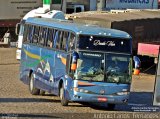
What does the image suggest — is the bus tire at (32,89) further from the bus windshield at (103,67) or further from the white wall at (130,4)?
the white wall at (130,4)

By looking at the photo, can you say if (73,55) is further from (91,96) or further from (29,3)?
(29,3)

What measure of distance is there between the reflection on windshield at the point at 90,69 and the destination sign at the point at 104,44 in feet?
1.24

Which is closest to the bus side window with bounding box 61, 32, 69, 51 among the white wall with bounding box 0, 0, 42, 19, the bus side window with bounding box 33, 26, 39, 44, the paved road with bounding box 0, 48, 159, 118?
the paved road with bounding box 0, 48, 159, 118

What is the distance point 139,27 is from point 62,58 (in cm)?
1480

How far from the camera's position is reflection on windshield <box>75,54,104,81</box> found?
17156 millimetres

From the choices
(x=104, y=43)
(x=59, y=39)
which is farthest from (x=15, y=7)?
(x=104, y=43)

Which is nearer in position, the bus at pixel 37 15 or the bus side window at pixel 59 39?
the bus side window at pixel 59 39

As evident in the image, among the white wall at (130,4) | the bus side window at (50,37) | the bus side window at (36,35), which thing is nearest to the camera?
the bus side window at (50,37)

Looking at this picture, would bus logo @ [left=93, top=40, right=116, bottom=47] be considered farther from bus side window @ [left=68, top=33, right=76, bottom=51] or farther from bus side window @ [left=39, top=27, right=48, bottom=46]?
bus side window @ [left=39, top=27, right=48, bottom=46]

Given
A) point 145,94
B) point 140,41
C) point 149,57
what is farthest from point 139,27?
point 145,94

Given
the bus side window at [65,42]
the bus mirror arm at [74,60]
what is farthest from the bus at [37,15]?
the bus mirror arm at [74,60]

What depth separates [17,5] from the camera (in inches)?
1783

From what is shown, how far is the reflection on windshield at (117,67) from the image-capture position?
17297 mm

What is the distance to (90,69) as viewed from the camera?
56.4ft
